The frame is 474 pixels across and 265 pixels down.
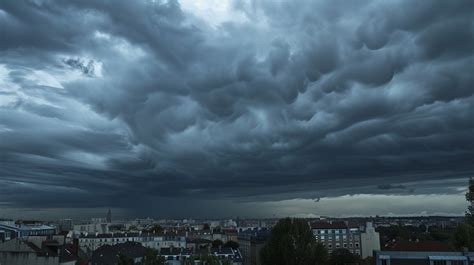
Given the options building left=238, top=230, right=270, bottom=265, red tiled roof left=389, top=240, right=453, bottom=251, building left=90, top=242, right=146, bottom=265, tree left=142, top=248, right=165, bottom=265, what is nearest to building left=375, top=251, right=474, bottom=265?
red tiled roof left=389, top=240, right=453, bottom=251

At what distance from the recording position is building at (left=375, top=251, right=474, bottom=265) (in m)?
70.1

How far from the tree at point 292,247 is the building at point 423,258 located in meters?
18.3

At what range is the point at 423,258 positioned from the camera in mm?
71188

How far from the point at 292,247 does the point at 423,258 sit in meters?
25.9

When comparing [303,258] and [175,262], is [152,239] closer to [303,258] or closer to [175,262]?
[175,262]

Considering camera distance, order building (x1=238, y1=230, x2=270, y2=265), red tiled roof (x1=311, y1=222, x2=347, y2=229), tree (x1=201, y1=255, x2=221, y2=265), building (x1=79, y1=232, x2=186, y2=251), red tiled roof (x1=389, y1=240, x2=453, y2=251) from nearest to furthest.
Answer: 1. tree (x1=201, y1=255, x2=221, y2=265)
2. red tiled roof (x1=389, y1=240, x2=453, y2=251)
3. building (x1=238, y1=230, x2=270, y2=265)
4. red tiled roof (x1=311, y1=222, x2=347, y2=229)
5. building (x1=79, y1=232, x2=186, y2=251)

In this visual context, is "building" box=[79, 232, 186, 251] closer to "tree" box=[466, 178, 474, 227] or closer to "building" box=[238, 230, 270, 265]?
"building" box=[238, 230, 270, 265]

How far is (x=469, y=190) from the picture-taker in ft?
204

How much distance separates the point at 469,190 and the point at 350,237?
10462 cm

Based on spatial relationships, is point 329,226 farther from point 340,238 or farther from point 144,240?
point 144,240

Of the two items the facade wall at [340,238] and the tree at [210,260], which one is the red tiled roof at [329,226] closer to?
the facade wall at [340,238]

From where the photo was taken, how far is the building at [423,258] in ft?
230

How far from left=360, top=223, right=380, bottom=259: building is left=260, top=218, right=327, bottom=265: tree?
71.4 m

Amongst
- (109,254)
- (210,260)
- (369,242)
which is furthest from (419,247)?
(109,254)
